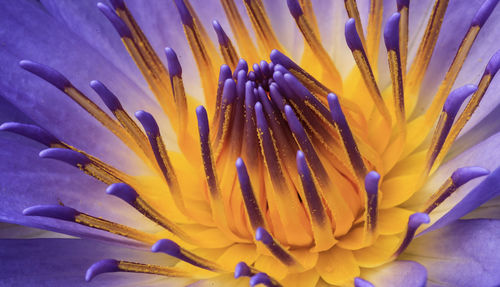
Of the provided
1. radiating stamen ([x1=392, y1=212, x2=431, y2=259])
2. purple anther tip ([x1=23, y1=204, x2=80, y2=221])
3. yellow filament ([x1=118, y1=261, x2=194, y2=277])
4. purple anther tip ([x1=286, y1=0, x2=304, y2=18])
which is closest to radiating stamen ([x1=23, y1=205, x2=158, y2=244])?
purple anther tip ([x1=23, y1=204, x2=80, y2=221])

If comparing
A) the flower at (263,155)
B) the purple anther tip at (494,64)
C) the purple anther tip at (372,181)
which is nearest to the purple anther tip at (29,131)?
the flower at (263,155)

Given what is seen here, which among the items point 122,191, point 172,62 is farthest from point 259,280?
point 172,62

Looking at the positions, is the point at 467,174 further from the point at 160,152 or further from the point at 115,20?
the point at 115,20

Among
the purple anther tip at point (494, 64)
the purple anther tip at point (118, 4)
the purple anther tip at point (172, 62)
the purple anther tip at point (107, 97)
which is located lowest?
the purple anther tip at point (494, 64)

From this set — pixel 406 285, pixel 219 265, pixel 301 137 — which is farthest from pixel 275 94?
pixel 406 285

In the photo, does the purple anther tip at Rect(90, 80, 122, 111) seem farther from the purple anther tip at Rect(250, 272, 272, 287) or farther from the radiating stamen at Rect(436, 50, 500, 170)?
the radiating stamen at Rect(436, 50, 500, 170)

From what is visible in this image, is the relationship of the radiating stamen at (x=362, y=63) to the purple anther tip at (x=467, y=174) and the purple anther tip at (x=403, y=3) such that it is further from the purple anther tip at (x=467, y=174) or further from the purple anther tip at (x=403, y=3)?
the purple anther tip at (x=467, y=174)

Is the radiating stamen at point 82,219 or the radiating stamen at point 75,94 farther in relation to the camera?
the radiating stamen at point 75,94
